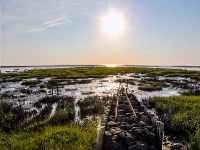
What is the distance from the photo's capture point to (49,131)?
29.2 feet

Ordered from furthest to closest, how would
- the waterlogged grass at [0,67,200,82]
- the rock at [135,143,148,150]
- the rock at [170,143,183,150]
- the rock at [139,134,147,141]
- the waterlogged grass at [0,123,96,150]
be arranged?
the waterlogged grass at [0,67,200,82], the rock at [139,134,147,141], the rock at [170,143,183,150], the rock at [135,143,148,150], the waterlogged grass at [0,123,96,150]

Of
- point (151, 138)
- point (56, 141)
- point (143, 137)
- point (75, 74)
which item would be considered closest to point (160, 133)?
point (151, 138)

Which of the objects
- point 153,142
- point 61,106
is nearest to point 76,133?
point 153,142

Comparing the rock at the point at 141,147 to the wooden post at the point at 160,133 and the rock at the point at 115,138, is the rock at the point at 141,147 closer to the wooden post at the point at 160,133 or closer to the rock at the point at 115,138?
the wooden post at the point at 160,133

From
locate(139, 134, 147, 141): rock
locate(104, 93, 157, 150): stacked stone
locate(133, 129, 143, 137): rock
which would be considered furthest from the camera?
locate(133, 129, 143, 137): rock

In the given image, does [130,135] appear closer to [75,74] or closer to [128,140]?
[128,140]

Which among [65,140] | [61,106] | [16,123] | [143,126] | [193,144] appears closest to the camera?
[65,140]

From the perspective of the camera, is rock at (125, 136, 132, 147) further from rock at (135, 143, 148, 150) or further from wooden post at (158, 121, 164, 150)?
wooden post at (158, 121, 164, 150)

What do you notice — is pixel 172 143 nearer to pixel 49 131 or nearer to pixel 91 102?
pixel 49 131

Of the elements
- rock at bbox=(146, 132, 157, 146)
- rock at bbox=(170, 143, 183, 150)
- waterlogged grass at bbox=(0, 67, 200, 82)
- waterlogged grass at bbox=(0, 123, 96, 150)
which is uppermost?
waterlogged grass at bbox=(0, 67, 200, 82)

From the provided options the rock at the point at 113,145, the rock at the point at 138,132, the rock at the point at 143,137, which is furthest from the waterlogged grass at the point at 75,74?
the rock at the point at 113,145

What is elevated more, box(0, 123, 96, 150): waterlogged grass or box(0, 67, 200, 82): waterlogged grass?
box(0, 67, 200, 82): waterlogged grass

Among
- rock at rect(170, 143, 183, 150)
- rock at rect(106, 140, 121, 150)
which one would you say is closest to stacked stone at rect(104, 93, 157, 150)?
rock at rect(106, 140, 121, 150)

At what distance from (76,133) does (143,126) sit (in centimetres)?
371
